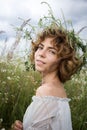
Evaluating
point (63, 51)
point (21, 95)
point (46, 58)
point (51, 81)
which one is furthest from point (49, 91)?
point (21, 95)

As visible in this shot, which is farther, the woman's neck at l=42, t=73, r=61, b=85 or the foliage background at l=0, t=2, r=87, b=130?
the foliage background at l=0, t=2, r=87, b=130

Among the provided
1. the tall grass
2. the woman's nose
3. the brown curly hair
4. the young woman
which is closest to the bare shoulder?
the young woman

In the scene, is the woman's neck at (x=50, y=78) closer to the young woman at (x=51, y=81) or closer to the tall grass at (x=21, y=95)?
the young woman at (x=51, y=81)

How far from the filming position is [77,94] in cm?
624

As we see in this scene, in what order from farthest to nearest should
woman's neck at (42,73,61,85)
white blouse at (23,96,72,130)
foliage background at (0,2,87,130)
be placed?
1. foliage background at (0,2,87,130)
2. woman's neck at (42,73,61,85)
3. white blouse at (23,96,72,130)

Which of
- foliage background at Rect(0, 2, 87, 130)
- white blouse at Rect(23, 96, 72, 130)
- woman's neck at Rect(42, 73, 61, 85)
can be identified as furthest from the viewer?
foliage background at Rect(0, 2, 87, 130)

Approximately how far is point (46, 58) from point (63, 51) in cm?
18

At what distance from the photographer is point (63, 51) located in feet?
13.2

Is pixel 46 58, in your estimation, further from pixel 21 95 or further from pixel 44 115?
pixel 21 95

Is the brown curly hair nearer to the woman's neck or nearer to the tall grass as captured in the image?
the woman's neck

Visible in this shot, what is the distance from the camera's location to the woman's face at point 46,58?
393 cm

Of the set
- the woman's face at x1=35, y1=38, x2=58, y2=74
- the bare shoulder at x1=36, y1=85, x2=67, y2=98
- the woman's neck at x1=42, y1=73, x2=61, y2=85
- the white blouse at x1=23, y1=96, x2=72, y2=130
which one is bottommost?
the white blouse at x1=23, y1=96, x2=72, y2=130

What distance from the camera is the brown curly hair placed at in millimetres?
4016

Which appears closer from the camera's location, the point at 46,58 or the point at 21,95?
the point at 46,58
